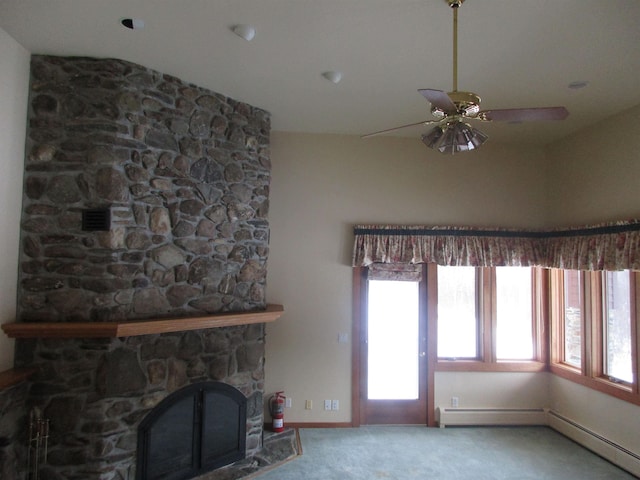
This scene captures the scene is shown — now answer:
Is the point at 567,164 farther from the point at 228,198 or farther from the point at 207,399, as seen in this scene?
the point at 207,399

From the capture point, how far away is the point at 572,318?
4586 mm

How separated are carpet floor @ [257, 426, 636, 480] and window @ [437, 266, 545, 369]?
861 millimetres

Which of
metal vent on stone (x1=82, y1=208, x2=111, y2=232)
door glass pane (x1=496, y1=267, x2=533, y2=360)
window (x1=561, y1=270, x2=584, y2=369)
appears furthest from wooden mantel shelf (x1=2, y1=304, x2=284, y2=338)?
window (x1=561, y1=270, x2=584, y2=369)

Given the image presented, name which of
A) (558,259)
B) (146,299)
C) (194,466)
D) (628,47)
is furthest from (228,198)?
(558,259)

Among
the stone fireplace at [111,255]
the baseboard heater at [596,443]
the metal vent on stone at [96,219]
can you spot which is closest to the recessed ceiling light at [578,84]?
the stone fireplace at [111,255]

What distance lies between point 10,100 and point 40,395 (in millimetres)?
2160

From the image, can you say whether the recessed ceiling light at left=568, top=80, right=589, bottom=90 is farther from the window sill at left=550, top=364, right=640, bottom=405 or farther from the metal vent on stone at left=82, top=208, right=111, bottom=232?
the metal vent on stone at left=82, top=208, right=111, bottom=232

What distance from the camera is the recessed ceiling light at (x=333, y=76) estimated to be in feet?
10.6

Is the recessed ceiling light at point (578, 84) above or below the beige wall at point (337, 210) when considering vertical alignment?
above

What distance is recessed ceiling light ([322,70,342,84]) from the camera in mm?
3234

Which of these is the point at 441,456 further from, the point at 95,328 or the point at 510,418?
the point at 95,328

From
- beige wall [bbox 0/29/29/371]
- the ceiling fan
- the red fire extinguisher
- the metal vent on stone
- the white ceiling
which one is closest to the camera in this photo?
the ceiling fan

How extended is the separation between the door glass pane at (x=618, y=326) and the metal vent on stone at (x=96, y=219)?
4810 millimetres

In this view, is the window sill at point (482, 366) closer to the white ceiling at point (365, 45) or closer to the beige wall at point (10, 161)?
the white ceiling at point (365, 45)
